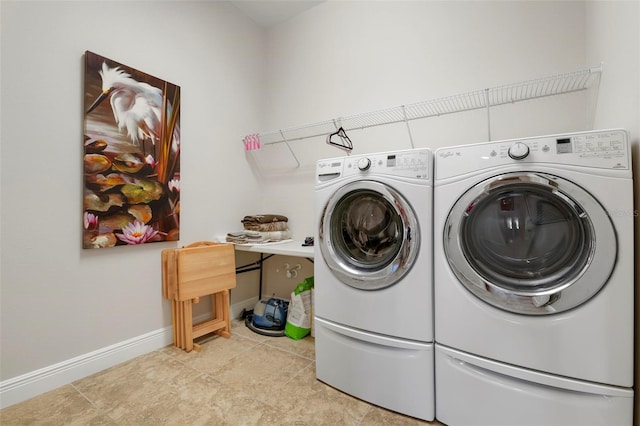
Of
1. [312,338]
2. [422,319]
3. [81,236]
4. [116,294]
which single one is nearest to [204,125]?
[81,236]

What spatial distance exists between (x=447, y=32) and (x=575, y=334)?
182 centimetres

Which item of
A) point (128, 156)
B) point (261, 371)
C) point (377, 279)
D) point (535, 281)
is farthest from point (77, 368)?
point (535, 281)

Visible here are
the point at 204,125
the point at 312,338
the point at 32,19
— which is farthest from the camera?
the point at 204,125

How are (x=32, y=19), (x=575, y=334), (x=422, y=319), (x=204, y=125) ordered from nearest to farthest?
(x=575, y=334) < (x=422, y=319) < (x=32, y=19) < (x=204, y=125)

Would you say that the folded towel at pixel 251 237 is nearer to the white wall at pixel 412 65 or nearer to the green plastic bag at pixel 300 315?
the white wall at pixel 412 65

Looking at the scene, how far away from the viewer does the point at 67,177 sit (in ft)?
4.72

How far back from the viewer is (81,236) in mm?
1490

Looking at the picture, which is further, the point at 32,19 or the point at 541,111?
the point at 541,111

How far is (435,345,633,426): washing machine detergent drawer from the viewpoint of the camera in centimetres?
90

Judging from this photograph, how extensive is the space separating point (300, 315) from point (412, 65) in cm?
191

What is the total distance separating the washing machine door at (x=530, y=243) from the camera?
90 centimetres

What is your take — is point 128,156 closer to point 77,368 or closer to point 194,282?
point 194,282

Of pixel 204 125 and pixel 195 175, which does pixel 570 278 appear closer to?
pixel 195 175

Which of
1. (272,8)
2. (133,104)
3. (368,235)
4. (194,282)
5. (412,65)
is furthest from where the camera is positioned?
(272,8)
